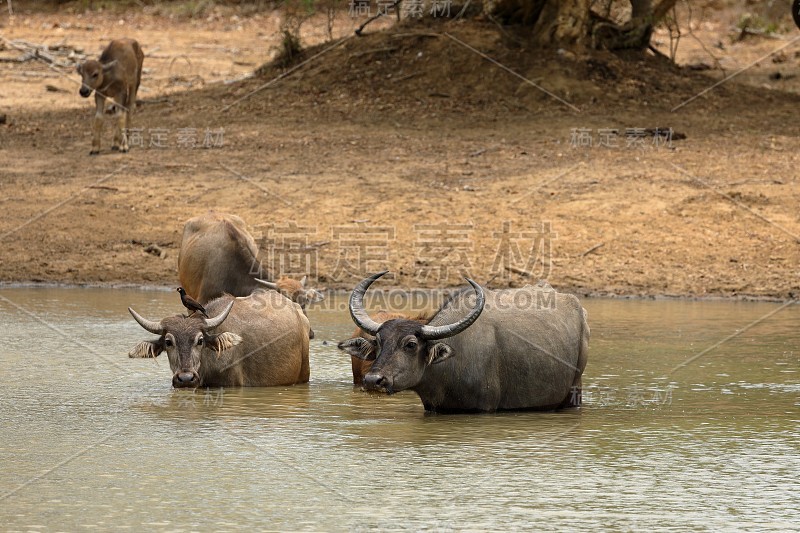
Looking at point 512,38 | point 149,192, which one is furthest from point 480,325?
point 512,38

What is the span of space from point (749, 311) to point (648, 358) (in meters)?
3.19

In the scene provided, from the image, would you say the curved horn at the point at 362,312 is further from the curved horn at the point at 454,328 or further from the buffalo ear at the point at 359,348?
the curved horn at the point at 454,328

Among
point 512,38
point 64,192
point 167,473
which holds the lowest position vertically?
point 167,473

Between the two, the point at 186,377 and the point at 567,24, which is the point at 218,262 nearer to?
the point at 186,377

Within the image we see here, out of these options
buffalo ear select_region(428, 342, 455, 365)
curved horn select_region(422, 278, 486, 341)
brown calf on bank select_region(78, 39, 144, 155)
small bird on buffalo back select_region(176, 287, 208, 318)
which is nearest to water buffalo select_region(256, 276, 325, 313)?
small bird on buffalo back select_region(176, 287, 208, 318)

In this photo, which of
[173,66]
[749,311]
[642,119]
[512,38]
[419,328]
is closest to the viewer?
[419,328]

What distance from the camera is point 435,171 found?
1916 centimetres

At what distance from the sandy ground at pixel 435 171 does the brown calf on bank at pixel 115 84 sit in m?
0.37

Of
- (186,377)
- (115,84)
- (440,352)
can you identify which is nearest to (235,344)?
(186,377)

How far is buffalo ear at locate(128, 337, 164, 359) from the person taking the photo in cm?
1023

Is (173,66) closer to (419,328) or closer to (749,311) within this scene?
(749,311)

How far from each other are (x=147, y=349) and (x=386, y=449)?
8.68 feet

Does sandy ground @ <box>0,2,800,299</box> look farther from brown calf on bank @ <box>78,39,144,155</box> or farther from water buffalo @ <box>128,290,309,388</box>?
water buffalo @ <box>128,290,309,388</box>

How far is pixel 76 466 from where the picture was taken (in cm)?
787
